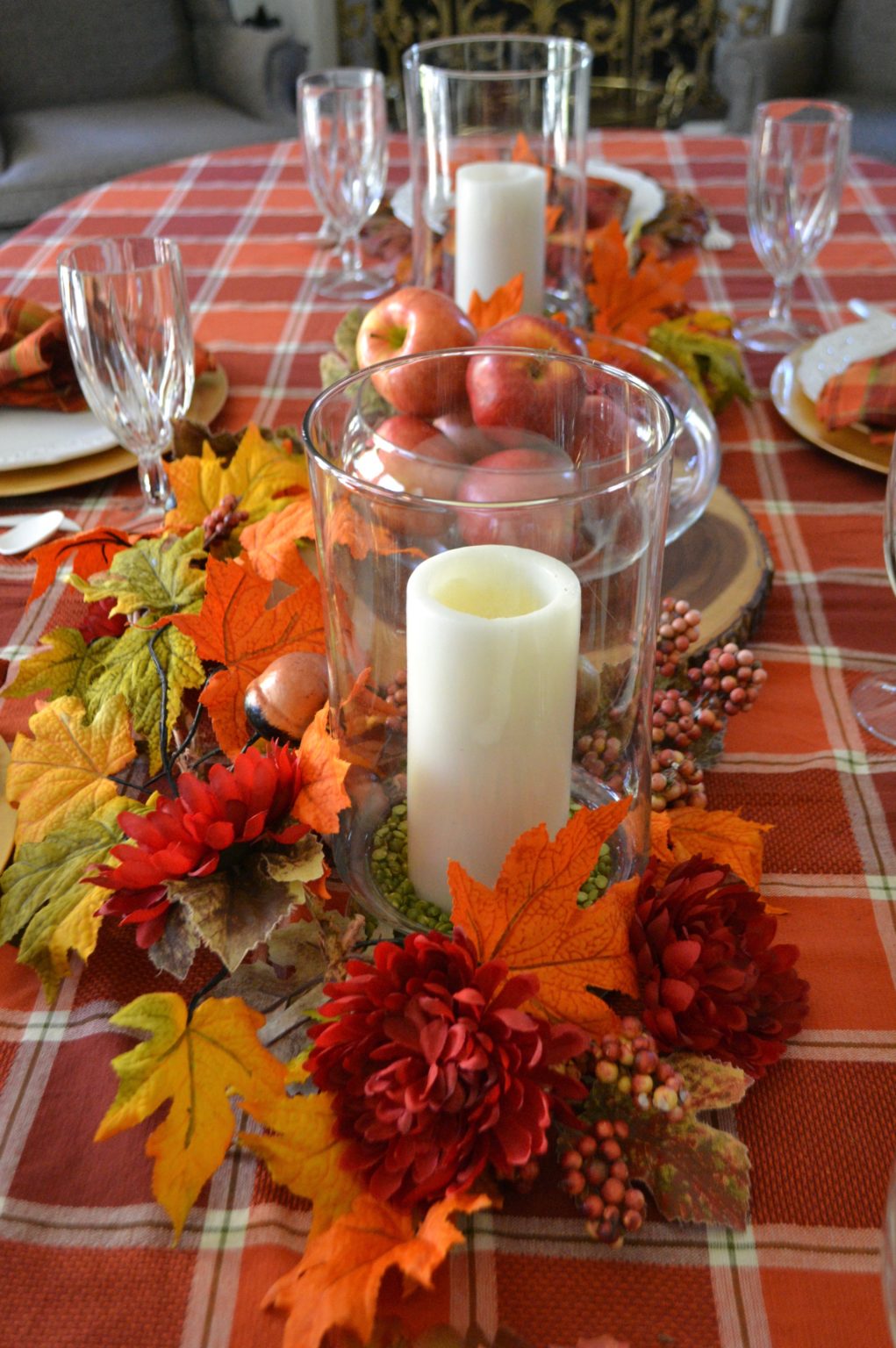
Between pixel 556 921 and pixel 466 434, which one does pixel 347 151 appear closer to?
pixel 466 434

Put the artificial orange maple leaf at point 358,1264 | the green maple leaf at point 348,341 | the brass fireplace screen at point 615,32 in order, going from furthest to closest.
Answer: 1. the brass fireplace screen at point 615,32
2. the green maple leaf at point 348,341
3. the artificial orange maple leaf at point 358,1264

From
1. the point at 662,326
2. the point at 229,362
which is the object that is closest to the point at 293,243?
the point at 229,362

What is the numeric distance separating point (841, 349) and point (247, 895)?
76 cm

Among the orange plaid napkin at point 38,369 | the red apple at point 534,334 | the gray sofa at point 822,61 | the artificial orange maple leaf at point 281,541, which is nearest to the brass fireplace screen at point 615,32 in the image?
the gray sofa at point 822,61

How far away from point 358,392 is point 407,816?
0.17m

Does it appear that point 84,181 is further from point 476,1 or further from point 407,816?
point 407,816

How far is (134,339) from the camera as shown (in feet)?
2.34

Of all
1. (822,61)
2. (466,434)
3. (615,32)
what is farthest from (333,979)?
(615,32)

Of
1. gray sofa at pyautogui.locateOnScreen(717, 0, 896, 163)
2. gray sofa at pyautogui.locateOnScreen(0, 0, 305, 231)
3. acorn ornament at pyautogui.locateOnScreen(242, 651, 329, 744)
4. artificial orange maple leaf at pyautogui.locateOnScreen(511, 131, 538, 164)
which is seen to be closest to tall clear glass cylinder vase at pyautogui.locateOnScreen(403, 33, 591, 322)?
artificial orange maple leaf at pyautogui.locateOnScreen(511, 131, 538, 164)

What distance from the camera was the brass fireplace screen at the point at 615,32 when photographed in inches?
132

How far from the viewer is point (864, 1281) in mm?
340

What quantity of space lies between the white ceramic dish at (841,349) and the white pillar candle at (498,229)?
0.23 metres

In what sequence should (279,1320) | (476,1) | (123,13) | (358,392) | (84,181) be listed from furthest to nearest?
(476,1), (123,13), (84,181), (358,392), (279,1320)

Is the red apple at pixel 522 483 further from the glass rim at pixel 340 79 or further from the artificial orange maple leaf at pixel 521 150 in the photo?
the glass rim at pixel 340 79
